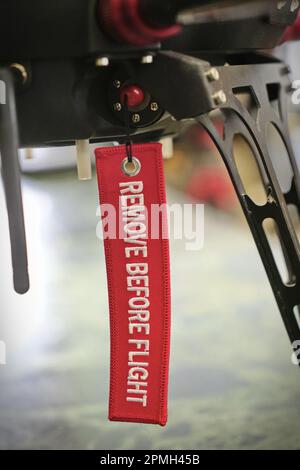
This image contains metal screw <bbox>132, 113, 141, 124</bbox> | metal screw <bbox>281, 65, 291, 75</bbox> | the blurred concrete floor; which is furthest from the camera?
the blurred concrete floor

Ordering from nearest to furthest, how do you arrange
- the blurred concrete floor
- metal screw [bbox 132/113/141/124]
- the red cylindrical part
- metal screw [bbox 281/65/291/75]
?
the red cylindrical part, metal screw [bbox 132/113/141/124], metal screw [bbox 281/65/291/75], the blurred concrete floor

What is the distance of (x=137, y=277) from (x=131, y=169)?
0.31ft

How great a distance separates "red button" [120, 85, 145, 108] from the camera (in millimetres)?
561

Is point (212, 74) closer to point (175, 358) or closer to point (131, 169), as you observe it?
point (131, 169)

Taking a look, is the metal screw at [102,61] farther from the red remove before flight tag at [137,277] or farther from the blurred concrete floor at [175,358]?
the blurred concrete floor at [175,358]

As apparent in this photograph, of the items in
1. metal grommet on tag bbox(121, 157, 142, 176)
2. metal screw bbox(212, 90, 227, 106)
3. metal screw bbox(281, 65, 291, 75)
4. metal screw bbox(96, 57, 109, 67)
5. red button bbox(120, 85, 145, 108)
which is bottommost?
metal grommet on tag bbox(121, 157, 142, 176)

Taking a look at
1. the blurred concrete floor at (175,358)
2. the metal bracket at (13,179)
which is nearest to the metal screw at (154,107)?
the metal bracket at (13,179)

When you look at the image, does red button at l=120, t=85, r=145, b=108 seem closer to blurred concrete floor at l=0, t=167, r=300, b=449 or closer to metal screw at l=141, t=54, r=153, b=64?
Answer: metal screw at l=141, t=54, r=153, b=64

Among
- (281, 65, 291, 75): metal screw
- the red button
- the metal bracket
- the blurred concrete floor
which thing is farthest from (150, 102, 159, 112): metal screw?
the blurred concrete floor

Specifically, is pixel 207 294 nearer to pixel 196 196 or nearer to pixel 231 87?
pixel 196 196

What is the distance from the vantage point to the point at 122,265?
60 cm

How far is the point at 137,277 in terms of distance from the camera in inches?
23.7

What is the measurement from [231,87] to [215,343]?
2.72 feet

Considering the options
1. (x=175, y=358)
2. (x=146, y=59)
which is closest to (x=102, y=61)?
(x=146, y=59)
